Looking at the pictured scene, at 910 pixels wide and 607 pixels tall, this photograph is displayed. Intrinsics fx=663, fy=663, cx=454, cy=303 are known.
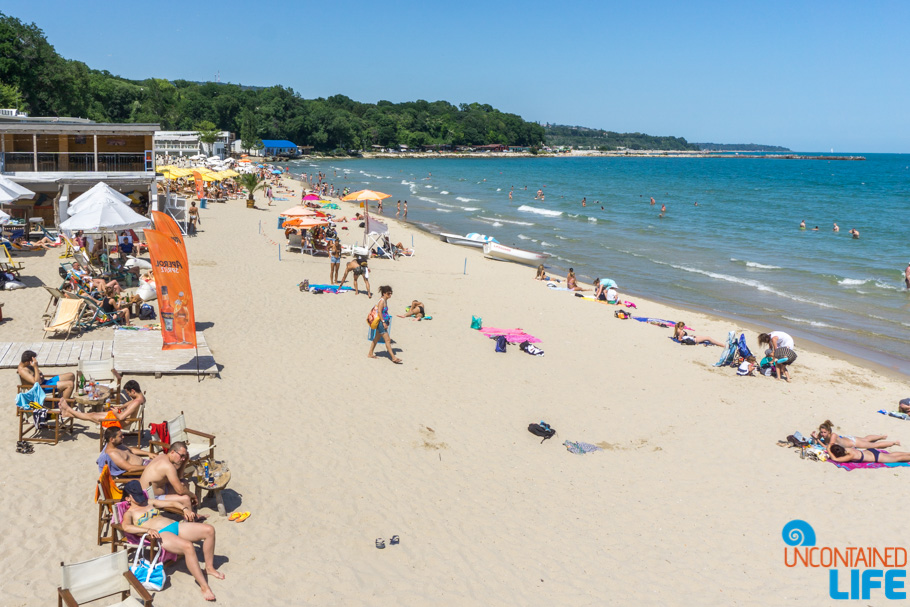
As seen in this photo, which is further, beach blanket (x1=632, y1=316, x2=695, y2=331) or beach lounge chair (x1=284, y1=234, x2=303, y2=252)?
beach lounge chair (x1=284, y1=234, x2=303, y2=252)

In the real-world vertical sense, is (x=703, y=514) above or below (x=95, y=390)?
below

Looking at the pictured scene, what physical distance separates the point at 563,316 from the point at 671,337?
2497 mm

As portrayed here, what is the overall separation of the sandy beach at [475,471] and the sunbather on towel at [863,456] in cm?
24

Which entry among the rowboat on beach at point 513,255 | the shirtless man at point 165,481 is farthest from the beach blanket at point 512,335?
the rowboat on beach at point 513,255

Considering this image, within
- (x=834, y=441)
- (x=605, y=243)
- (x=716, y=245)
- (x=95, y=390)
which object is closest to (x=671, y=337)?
(x=834, y=441)

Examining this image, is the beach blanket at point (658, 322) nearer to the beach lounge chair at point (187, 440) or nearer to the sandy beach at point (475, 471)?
the sandy beach at point (475, 471)

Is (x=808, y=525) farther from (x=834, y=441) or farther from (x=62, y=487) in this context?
(x=62, y=487)

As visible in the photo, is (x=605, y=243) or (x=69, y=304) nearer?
(x=69, y=304)

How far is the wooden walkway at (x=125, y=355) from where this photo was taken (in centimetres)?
928

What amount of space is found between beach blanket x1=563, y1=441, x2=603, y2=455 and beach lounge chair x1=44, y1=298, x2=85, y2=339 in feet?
26.6

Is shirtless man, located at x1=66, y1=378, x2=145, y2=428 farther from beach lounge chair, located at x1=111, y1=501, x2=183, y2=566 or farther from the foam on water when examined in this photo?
the foam on water

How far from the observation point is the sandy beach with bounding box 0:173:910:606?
232 inches

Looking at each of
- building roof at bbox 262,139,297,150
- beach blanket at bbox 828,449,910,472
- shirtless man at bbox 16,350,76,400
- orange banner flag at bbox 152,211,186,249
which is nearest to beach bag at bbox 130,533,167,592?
shirtless man at bbox 16,350,76,400

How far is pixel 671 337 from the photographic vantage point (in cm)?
1471
